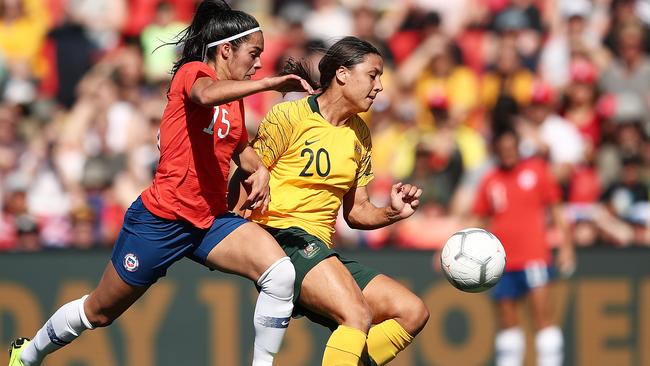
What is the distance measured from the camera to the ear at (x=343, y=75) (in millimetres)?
6820

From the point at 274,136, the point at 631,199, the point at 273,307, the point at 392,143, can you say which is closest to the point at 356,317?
the point at 273,307

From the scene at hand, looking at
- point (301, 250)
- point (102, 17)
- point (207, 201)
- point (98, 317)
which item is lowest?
point (98, 317)

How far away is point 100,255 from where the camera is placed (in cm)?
1011

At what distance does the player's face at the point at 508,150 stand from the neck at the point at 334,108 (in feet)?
13.6

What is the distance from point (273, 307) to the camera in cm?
638

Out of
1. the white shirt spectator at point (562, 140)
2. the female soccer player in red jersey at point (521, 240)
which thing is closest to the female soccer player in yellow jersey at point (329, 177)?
the female soccer player in red jersey at point (521, 240)

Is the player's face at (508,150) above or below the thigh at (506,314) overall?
above

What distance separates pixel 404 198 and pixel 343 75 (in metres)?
0.82

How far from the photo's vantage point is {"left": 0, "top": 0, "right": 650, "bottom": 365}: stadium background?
401 inches

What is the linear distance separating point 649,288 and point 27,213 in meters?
5.92

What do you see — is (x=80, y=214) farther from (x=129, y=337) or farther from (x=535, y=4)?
(x=535, y=4)

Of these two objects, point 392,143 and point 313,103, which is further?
point 392,143

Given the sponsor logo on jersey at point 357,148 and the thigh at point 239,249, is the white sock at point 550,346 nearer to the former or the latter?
the sponsor logo on jersey at point 357,148

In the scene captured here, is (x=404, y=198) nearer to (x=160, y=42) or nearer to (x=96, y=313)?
(x=96, y=313)
